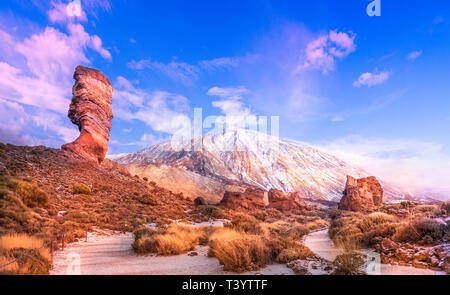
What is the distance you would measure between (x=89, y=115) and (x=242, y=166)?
2505 inches

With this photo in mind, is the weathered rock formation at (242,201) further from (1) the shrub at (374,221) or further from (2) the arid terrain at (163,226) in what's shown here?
(1) the shrub at (374,221)

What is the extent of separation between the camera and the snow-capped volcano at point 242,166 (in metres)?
58.1

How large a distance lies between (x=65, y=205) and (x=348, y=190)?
28772 mm

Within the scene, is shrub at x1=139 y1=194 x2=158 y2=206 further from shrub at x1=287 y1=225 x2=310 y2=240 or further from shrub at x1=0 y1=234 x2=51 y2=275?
shrub at x1=0 y1=234 x2=51 y2=275

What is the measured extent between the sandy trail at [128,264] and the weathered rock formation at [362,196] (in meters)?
24.7

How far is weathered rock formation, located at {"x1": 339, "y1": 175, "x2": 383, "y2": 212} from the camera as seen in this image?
90.6ft

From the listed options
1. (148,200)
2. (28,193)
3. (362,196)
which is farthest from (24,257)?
(362,196)

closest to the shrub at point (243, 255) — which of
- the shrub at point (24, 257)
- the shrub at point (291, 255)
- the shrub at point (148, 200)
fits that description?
the shrub at point (291, 255)

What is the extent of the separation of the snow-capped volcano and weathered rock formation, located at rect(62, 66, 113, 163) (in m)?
19.7

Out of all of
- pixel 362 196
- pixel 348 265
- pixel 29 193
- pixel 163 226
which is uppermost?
pixel 29 193

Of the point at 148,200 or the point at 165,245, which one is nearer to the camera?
the point at 165,245

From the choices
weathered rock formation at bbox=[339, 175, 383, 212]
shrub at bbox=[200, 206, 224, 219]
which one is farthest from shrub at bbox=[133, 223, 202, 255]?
weathered rock formation at bbox=[339, 175, 383, 212]

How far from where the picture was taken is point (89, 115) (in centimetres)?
3180

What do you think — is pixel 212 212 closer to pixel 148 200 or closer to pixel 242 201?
pixel 148 200
